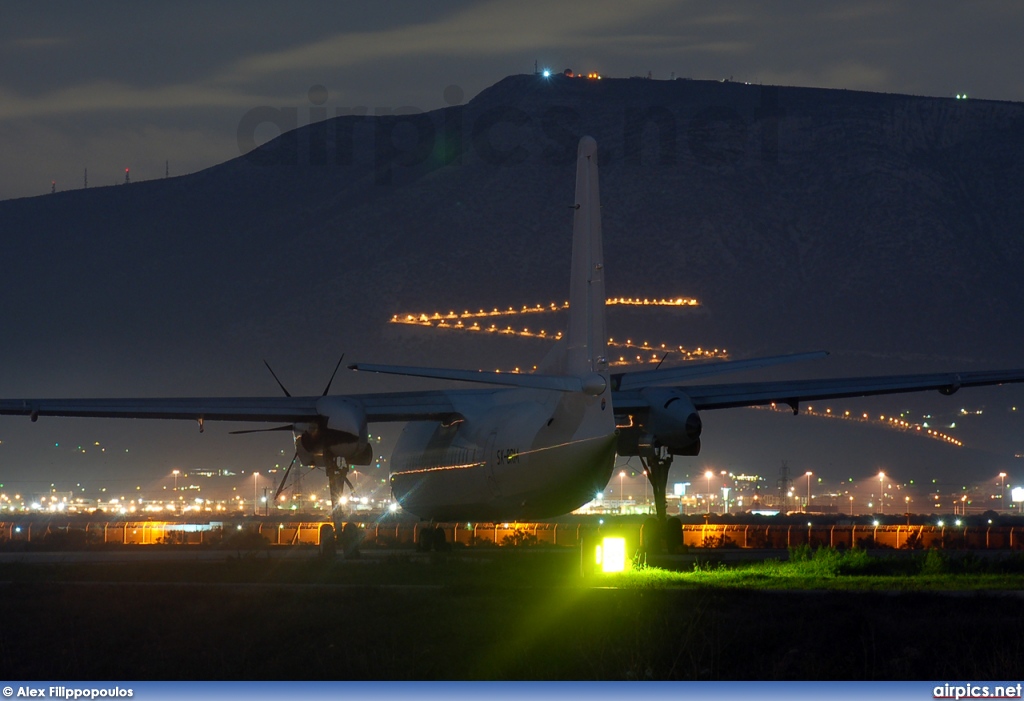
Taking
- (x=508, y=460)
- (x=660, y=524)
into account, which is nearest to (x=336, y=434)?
(x=508, y=460)

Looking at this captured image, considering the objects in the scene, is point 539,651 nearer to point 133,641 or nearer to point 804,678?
point 804,678

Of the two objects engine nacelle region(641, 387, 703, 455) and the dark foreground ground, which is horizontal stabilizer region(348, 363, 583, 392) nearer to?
the dark foreground ground

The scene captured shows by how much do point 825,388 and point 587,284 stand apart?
39.0ft

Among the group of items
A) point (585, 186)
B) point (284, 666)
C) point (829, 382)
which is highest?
point (585, 186)

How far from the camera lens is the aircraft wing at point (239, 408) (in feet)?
134

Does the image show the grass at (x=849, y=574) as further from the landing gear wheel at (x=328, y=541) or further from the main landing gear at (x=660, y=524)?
the landing gear wheel at (x=328, y=541)

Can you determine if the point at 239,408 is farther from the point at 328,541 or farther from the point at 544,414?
the point at 544,414

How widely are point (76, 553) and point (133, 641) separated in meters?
29.1

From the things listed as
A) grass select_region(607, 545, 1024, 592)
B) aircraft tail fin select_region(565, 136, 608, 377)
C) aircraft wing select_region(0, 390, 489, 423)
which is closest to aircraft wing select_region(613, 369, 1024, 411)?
grass select_region(607, 545, 1024, 592)

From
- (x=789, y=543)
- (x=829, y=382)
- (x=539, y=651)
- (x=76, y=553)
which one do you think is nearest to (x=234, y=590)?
(x=539, y=651)

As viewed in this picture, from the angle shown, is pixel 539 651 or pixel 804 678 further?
pixel 539 651

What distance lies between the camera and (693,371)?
3819 cm

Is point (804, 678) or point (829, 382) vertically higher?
point (829, 382)

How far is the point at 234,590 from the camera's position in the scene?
105 ft
